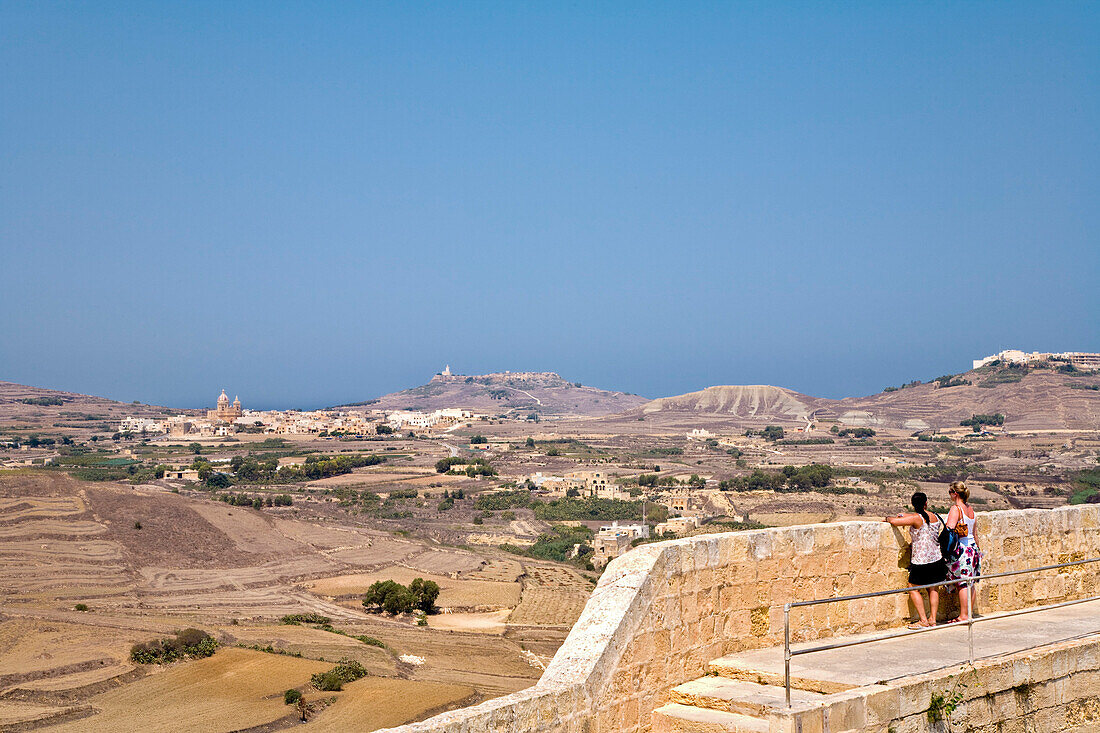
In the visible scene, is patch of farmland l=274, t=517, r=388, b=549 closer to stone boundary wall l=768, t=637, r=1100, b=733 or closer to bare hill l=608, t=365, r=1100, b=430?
stone boundary wall l=768, t=637, r=1100, b=733

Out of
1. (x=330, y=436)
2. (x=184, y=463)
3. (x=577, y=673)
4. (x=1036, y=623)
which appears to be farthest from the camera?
(x=330, y=436)

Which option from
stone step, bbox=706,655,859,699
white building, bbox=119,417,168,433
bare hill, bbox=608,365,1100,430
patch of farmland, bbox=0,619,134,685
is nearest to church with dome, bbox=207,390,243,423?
white building, bbox=119,417,168,433

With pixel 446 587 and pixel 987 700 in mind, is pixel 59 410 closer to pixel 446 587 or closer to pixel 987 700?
pixel 446 587

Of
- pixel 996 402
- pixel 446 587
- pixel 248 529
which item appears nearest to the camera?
pixel 446 587

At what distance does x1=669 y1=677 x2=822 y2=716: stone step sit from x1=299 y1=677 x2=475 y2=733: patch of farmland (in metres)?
18.0

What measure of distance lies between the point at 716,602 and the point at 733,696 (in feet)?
2.62

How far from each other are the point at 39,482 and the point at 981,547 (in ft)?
211

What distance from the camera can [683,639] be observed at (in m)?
5.62

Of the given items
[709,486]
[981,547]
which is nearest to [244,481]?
[709,486]

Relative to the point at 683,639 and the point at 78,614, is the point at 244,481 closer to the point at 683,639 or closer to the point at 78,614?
the point at 78,614

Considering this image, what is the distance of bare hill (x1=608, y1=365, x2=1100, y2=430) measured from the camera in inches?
4624

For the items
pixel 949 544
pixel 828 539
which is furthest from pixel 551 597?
pixel 828 539

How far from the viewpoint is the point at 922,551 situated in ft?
23.0

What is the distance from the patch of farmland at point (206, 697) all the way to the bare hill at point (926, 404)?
104388mm
